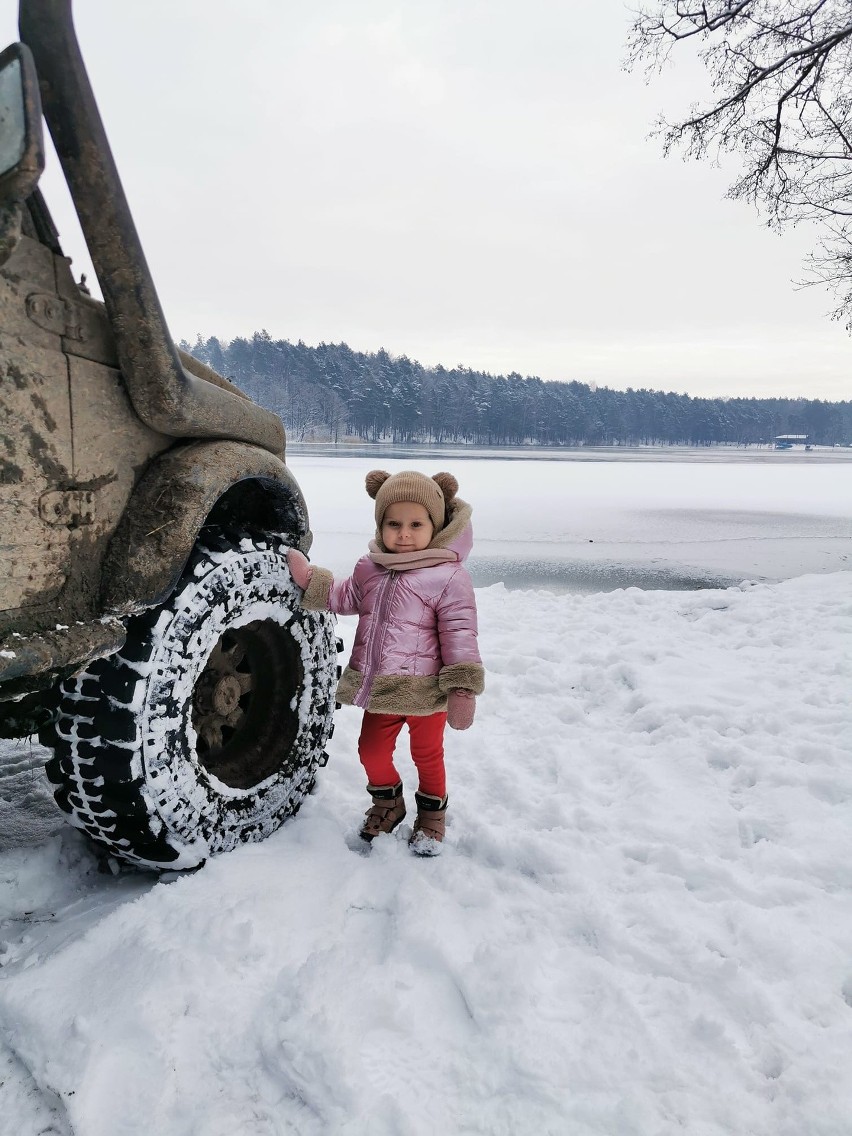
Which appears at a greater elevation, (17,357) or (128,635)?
(17,357)

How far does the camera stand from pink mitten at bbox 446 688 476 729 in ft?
7.50

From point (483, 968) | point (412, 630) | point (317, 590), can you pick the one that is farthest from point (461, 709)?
point (483, 968)

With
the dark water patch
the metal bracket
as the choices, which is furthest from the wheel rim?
the dark water patch

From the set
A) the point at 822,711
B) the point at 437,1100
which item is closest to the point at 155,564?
the point at 437,1100

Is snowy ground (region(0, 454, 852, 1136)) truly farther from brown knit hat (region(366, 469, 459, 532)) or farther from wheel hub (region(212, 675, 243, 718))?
brown knit hat (region(366, 469, 459, 532))

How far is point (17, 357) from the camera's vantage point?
154 cm

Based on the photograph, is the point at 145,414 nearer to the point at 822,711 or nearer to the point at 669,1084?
the point at 669,1084

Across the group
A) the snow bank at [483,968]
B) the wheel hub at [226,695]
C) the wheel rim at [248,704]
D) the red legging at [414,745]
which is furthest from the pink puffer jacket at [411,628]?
the snow bank at [483,968]

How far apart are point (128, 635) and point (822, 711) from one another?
A: 3.37 metres

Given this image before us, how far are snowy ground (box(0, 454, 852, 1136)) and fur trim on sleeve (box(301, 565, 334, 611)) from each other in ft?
2.68

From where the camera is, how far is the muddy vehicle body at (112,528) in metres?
1.53

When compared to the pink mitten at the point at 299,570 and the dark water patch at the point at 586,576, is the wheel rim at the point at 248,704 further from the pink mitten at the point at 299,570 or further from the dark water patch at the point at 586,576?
the dark water patch at the point at 586,576

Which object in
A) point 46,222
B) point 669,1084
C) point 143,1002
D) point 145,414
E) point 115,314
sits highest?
point 46,222

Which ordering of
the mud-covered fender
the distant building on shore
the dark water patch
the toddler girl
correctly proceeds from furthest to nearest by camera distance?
the distant building on shore, the dark water patch, the toddler girl, the mud-covered fender
